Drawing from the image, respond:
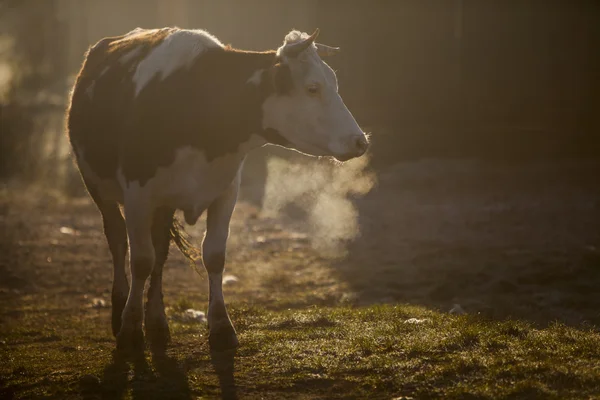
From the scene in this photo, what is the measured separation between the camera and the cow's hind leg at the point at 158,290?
304 inches

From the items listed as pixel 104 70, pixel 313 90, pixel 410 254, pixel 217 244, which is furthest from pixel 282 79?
pixel 410 254

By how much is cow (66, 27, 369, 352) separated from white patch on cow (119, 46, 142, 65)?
0.22 ft

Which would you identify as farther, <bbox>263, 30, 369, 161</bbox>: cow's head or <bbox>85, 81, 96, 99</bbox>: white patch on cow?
<bbox>85, 81, 96, 99</bbox>: white patch on cow

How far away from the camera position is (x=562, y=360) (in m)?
5.90

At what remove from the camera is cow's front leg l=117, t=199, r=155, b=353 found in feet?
23.2

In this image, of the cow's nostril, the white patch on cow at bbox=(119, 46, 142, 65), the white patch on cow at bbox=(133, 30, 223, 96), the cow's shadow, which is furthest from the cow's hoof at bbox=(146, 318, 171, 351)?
the cow's nostril

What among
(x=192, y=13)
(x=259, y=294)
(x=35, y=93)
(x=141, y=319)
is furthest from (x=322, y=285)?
(x=35, y=93)

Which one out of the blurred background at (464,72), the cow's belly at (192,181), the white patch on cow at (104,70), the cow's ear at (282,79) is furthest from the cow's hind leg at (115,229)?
the blurred background at (464,72)

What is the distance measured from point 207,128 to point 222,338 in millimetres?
1641

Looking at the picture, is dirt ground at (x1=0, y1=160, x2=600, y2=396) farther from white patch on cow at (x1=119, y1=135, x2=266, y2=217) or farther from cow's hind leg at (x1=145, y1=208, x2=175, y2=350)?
white patch on cow at (x1=119, y1=135, x2=266, y2=217)

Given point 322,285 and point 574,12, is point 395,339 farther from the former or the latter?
point 574,12

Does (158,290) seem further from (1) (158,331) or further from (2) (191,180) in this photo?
(2) (191,180)

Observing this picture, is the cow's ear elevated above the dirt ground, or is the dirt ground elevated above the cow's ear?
the cow's ear

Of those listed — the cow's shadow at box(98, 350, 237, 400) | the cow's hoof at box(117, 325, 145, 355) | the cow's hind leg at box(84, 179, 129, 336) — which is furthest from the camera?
the cow's hind leg at box(84, 179, 129, 336)
